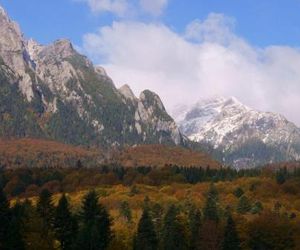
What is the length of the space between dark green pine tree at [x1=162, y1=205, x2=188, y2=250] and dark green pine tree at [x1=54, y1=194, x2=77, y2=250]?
21.2 metres

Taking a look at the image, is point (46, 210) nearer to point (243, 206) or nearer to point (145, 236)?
point (145, 236)

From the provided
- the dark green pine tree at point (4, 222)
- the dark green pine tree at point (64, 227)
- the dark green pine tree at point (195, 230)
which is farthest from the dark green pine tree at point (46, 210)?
the dark green pine tree at point (195, 230)

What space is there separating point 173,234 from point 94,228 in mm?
30564

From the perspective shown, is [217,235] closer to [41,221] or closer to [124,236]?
[124,236]

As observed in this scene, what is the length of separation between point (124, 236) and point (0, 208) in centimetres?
4995

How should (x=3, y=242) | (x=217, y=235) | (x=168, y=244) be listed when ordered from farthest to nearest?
(x=217, y=235) < (x=168, y=244) < (x=3, y=242)

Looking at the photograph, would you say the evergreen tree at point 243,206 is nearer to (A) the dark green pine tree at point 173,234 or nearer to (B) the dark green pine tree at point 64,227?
(A) the dark green pine tree at point 173,234

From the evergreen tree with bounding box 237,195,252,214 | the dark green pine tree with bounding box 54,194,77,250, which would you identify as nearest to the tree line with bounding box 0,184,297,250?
the dark green pine tree with bounding box 54,194,77,250

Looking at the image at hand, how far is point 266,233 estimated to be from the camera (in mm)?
135125

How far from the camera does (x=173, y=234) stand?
122562 mm

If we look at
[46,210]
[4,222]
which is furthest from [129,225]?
[4,222]

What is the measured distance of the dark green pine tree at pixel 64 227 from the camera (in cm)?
10144

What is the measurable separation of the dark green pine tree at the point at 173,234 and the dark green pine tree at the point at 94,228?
15.2 meters

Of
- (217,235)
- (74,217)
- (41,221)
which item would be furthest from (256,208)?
(41,221)
